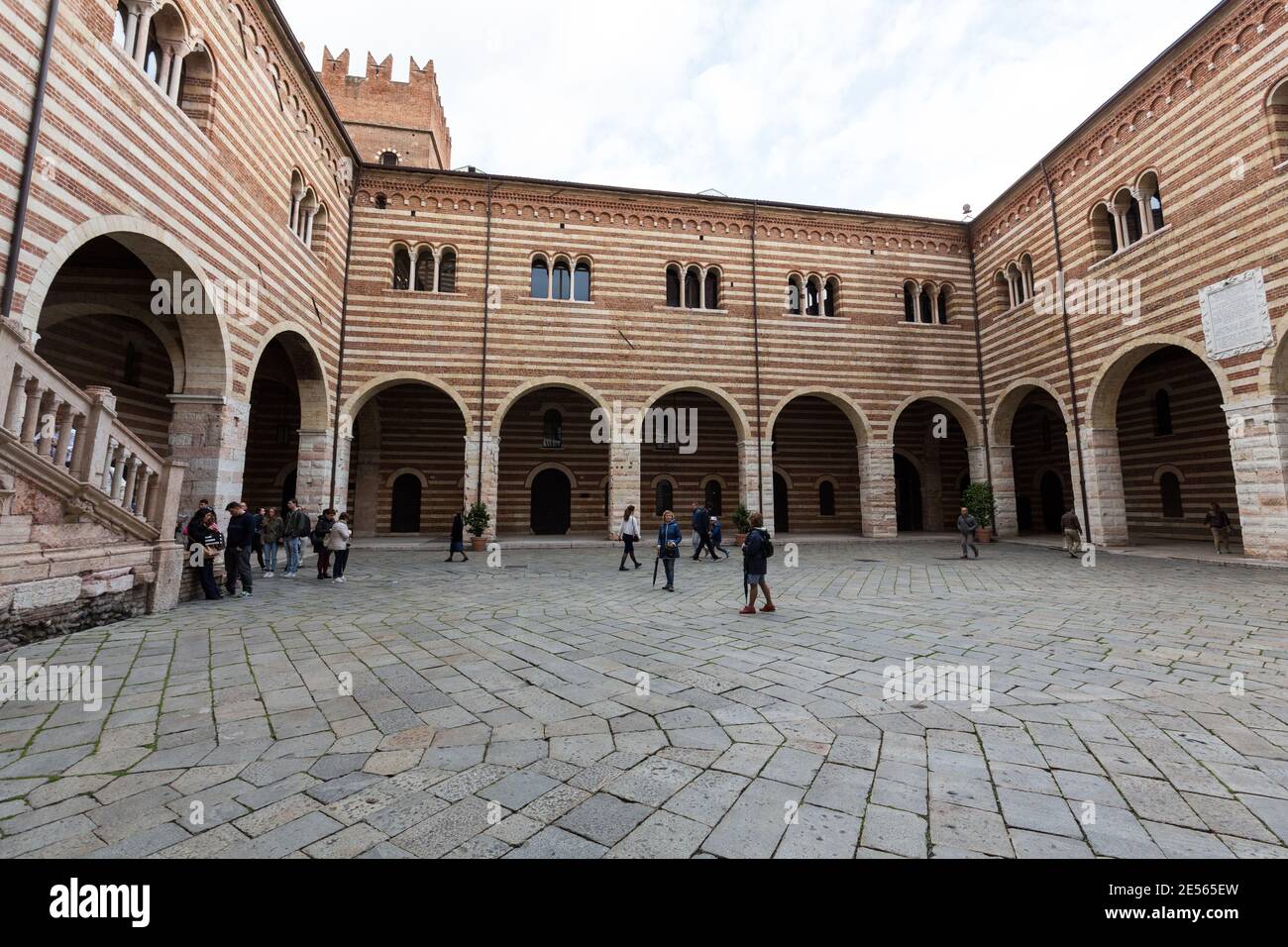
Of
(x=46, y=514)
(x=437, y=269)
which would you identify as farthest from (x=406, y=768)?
(x=437, y=269)

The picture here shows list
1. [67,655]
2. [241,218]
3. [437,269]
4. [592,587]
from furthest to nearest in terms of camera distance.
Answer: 1. [437,269]
2. [241,218]
3. [592,587]
4. [67,655]

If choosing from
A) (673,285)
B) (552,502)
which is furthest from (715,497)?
(673,285)

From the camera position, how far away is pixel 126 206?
7.41 meters

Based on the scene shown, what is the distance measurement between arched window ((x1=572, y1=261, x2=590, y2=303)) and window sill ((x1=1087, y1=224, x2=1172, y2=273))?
13.9 meters

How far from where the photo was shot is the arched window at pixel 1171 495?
16312mm

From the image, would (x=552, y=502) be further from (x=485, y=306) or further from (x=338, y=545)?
(x=338, y=545)

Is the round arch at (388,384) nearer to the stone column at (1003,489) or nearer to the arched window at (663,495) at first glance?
the arched window at (663,495)

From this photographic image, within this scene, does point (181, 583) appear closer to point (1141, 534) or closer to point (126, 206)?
point (126, 206)

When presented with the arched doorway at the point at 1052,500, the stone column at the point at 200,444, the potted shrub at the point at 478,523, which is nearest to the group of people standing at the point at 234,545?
the stone column at the point at 200,444

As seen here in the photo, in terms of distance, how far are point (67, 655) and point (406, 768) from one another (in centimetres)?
426

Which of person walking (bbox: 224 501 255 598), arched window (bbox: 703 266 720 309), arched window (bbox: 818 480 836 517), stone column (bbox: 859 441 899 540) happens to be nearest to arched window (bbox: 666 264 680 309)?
arched window (bbox: 703 266 720 309)

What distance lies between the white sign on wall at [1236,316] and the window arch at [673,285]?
12.7 metres

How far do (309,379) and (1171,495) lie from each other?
2569 cm

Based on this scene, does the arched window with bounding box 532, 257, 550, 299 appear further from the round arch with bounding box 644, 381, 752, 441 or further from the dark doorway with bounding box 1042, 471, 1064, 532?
the dark doorway with bounding box 1042, 471, 1064, 532
